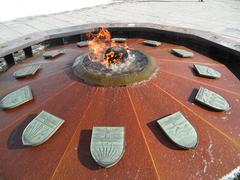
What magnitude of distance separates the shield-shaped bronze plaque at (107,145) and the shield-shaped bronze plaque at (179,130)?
0.65 m

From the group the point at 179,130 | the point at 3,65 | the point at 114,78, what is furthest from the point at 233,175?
the point at 3,65

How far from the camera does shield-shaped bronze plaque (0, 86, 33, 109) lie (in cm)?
439

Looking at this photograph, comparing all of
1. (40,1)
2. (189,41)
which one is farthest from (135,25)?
(40,1)

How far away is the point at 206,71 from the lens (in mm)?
5203

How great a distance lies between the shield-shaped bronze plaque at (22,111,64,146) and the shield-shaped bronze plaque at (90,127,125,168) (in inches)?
24.7

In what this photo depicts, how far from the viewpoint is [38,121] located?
3.96 metres

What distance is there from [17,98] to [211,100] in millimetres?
3353

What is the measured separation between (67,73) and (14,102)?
1.11 meters

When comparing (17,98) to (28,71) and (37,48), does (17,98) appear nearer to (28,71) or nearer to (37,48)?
(28,71)

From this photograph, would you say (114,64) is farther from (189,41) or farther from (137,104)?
(189,41)

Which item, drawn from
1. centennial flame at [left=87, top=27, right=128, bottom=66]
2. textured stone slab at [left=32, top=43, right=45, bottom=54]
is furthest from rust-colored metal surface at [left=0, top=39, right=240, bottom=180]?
textured stone slab at [left=32, top=43, right=45, bottom=54]

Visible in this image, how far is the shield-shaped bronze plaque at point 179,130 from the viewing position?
11.9 feet

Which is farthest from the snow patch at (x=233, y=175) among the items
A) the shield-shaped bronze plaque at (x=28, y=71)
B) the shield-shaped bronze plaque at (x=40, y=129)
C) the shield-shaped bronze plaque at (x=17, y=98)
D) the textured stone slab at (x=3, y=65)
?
the textured stone slab at (x=3, y=65)

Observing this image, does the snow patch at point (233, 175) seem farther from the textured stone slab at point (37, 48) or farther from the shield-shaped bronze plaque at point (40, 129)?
the textured stone slab at point (37, 48)
